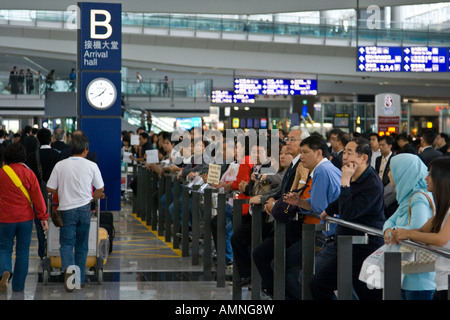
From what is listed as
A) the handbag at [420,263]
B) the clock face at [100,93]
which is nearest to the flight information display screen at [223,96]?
the clock face at [100,93]

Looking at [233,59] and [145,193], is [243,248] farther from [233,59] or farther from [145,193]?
[233,59]

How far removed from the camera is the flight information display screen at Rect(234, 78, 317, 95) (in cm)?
3291

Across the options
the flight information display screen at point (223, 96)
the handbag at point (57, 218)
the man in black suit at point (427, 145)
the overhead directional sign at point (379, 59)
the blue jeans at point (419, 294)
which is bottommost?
the handbag at point (57, 218)

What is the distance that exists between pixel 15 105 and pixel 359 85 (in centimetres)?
1755

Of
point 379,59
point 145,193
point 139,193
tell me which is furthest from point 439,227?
point 379,59

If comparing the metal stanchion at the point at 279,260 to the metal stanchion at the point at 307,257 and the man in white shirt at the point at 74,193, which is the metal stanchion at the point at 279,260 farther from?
the man in white shirt at the point at 74,193

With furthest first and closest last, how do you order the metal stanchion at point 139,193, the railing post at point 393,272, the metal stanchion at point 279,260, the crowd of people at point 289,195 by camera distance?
1. the metal stanchion at point 139,193
2. the metal stanchion at point 279,260
3. the crowd of people at point 289,195
4. the railing post at point 393,272

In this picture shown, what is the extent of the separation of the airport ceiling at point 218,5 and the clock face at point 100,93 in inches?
276

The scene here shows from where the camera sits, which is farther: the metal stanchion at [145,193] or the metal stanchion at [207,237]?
the metal stanchion at [145,193]

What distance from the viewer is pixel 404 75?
33188 mm

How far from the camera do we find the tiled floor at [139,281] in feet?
28.6

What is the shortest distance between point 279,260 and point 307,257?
2.68 ft
